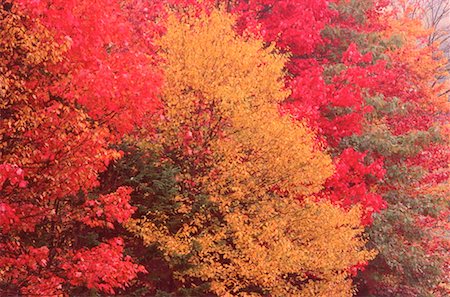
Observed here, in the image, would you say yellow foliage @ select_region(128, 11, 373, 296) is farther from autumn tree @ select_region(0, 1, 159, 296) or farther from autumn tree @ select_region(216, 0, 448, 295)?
autumn tree @ select_region(0, 1, 159, 296)

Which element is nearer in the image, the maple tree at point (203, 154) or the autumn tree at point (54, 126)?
the autumn tree at point (54, 126)

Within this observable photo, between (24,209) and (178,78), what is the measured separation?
6.57 meters

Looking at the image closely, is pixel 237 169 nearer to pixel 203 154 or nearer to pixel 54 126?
pixel 203 154

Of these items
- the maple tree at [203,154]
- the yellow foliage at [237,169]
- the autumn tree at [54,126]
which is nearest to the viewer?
the autumn tree at [54,126]

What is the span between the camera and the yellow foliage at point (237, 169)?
1723 centimetres

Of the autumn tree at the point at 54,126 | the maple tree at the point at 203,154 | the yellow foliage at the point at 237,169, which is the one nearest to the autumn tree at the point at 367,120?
the maple tree at the point at 203,154

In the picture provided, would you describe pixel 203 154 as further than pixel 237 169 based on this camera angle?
Yes

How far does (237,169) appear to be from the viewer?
17.7m

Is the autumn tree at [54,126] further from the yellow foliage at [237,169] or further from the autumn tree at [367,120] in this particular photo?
the autumn tree at [367,120]

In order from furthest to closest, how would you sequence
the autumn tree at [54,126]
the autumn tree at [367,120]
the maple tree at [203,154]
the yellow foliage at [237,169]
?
the autumn tree at [367,120] → the yellow foliage at [237,169] → the maple tree at [203,154] → the autumn tree at [54,126]

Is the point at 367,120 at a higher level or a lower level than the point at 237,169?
higher

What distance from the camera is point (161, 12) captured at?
23.7 m

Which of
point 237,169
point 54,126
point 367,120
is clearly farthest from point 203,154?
point 367,120

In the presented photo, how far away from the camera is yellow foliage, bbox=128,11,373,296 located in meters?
17.2
